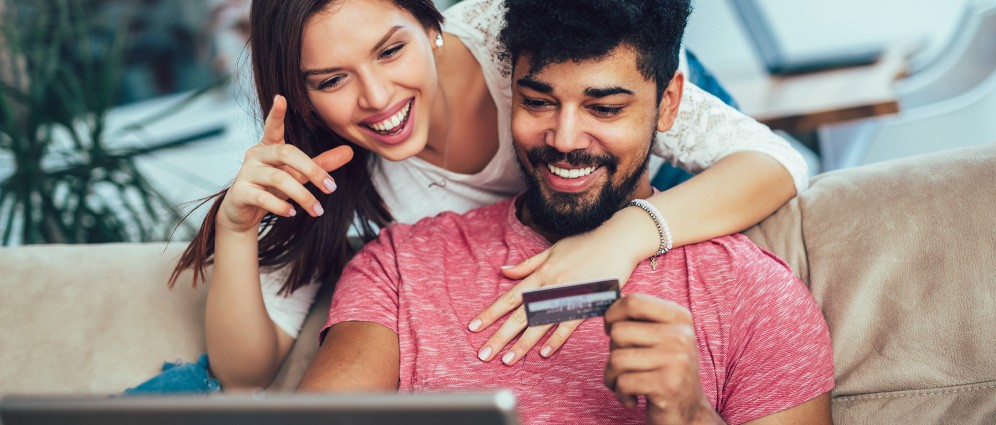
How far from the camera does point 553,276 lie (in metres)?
1.40

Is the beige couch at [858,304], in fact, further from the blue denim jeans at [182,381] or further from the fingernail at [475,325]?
the fingernail at [475,325]

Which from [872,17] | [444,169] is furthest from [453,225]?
[872,17]

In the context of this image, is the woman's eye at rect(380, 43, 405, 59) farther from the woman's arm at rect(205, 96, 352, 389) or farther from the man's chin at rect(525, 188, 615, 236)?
the man's chin at rect(525, 188, 615, 236)

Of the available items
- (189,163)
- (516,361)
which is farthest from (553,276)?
(189,163)

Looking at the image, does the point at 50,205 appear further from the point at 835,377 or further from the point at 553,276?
the point at 835,377

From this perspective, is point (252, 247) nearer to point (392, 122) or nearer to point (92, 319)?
point (392, 122)

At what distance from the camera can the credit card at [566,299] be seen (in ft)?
3.14

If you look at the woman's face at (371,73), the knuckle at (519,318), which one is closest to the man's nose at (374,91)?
the woman's face at (371,73)

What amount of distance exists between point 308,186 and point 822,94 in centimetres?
176

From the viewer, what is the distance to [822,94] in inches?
108

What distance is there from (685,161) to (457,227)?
1.47 ft

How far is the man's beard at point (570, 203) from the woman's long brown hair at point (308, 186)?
398 mm

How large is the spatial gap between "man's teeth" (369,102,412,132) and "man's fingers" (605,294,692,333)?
2.25ft

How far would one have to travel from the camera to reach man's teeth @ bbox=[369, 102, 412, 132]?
154cm
